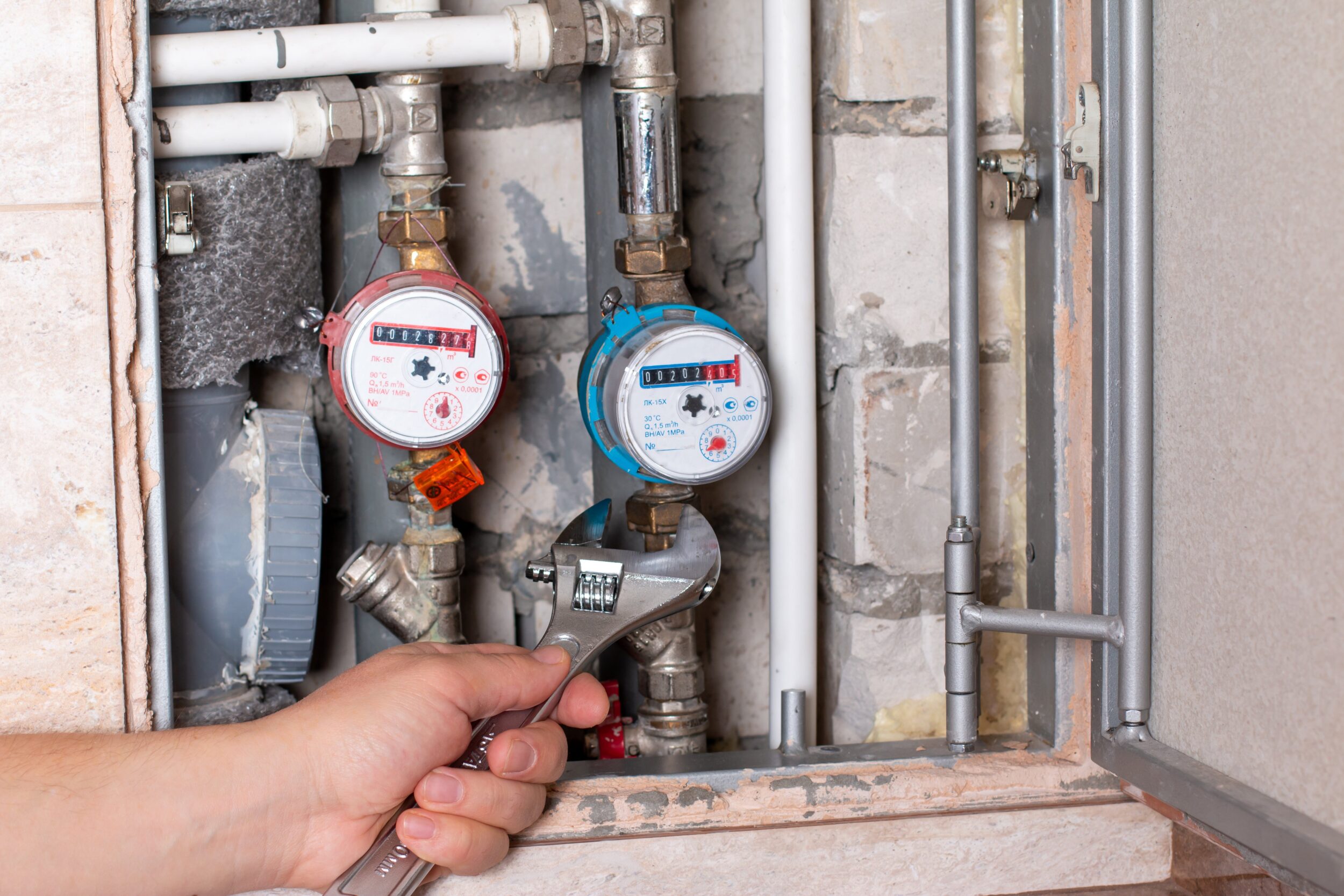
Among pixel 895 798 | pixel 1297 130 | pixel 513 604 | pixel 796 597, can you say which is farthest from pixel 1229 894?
pixel 513 604

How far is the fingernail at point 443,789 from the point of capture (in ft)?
2.52

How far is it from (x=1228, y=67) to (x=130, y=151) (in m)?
0.75

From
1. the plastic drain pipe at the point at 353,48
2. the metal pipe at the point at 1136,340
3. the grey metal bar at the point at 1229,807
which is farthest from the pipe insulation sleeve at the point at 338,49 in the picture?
the grey metal bar at the point at 1229,807

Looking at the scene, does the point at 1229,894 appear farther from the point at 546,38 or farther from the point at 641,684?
the point at 546,38

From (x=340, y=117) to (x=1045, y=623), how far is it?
2.26 ft

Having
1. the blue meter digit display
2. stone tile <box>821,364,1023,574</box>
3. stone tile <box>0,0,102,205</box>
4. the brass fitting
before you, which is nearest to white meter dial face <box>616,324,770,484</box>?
the blue meter digit display

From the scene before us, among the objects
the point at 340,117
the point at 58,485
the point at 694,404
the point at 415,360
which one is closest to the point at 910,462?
the point at 694,404

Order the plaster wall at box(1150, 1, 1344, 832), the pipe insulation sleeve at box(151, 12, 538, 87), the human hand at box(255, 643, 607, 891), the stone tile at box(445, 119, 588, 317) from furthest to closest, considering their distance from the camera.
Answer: the stone tile at box(445, 119, 588, 317) < the pipe insulation sleeve at box(151, 12, 538, 87) < the human hand at box(255, 643, 607, 891) < the plaster wall at box(1150, 1, 1344, 832)

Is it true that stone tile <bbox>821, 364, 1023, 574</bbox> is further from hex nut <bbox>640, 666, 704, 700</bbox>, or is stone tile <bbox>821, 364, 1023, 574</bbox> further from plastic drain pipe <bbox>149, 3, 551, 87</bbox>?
plastic drain pipe <bbox>149, 3, 551, 87</bbox>

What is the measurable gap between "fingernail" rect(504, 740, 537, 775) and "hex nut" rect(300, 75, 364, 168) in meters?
0.50

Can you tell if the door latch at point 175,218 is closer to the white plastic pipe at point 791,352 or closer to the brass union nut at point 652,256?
the brass union nut at point 652,256

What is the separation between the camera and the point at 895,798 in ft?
2.92

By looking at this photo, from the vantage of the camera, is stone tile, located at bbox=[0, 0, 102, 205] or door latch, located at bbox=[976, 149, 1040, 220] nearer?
stone tile, located at bbox=[0, 0, 102, 205]

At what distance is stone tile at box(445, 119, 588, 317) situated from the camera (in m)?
1.08
